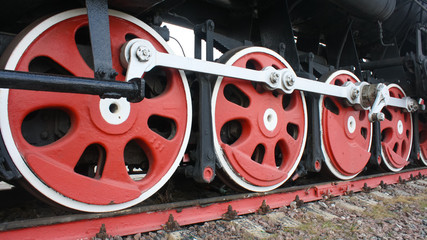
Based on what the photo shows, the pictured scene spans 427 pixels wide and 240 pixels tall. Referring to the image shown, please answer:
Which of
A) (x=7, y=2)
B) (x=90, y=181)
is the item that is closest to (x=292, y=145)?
(x=90, y=181)

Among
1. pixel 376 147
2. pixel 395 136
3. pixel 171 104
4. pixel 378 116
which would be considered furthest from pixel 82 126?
pixel 395 136

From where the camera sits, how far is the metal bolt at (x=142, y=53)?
147 cm

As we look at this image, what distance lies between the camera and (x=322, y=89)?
7.86 feet

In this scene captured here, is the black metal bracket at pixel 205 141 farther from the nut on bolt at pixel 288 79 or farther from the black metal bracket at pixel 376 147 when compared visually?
the black metal bracket at pixel 376 147

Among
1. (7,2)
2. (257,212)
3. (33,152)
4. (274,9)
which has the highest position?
(274,9)

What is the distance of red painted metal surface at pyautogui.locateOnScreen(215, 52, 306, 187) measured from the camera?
6.28 feet

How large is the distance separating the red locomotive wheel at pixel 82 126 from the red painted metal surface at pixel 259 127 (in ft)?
1.02

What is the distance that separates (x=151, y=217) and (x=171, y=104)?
579 mm

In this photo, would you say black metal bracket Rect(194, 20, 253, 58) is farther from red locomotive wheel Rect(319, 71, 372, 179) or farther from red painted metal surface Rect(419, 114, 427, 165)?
red painted metal surface Rect(419, 114, 427, 165)

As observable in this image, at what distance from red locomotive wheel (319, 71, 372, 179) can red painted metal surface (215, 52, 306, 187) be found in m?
A: 0.30

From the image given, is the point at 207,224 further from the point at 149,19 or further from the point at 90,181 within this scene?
the point at 149,19

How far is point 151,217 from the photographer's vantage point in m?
1.54

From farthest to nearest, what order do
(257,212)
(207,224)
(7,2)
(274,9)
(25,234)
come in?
(274,9) → (257,212) → (207,224) → (7,2) → (25,234)

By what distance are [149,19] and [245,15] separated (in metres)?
1.02
